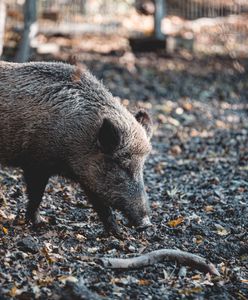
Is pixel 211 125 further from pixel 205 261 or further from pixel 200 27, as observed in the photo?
pixel 200 27

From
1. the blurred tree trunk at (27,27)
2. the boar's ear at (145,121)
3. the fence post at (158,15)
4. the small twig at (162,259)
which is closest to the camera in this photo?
the small twig at (162,259)

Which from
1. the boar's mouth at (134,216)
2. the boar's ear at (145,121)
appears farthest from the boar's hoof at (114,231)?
the boar's ear at (145,121)

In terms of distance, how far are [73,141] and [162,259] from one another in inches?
49.9

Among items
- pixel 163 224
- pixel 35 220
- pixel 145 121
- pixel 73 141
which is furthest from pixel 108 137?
pixel 163 224

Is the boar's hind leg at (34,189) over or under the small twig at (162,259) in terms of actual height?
over

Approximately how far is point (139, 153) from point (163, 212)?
113 cm

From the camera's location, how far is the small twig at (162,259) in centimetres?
475

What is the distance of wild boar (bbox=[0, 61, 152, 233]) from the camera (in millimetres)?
5375

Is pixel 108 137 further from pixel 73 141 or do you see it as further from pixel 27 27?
pixel 27 27

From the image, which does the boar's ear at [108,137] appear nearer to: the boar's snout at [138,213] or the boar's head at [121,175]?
the boar's head at [121,175]

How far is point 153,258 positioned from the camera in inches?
194

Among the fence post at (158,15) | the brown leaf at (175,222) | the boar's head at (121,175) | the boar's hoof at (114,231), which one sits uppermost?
the fence post at (158,15)

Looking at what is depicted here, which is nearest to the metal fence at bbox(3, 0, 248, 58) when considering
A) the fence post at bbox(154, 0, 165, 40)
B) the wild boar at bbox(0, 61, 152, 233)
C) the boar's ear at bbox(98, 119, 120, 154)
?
the fence post at bbox(154, 0, 165, 40)

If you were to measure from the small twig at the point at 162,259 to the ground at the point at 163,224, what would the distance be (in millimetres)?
54
